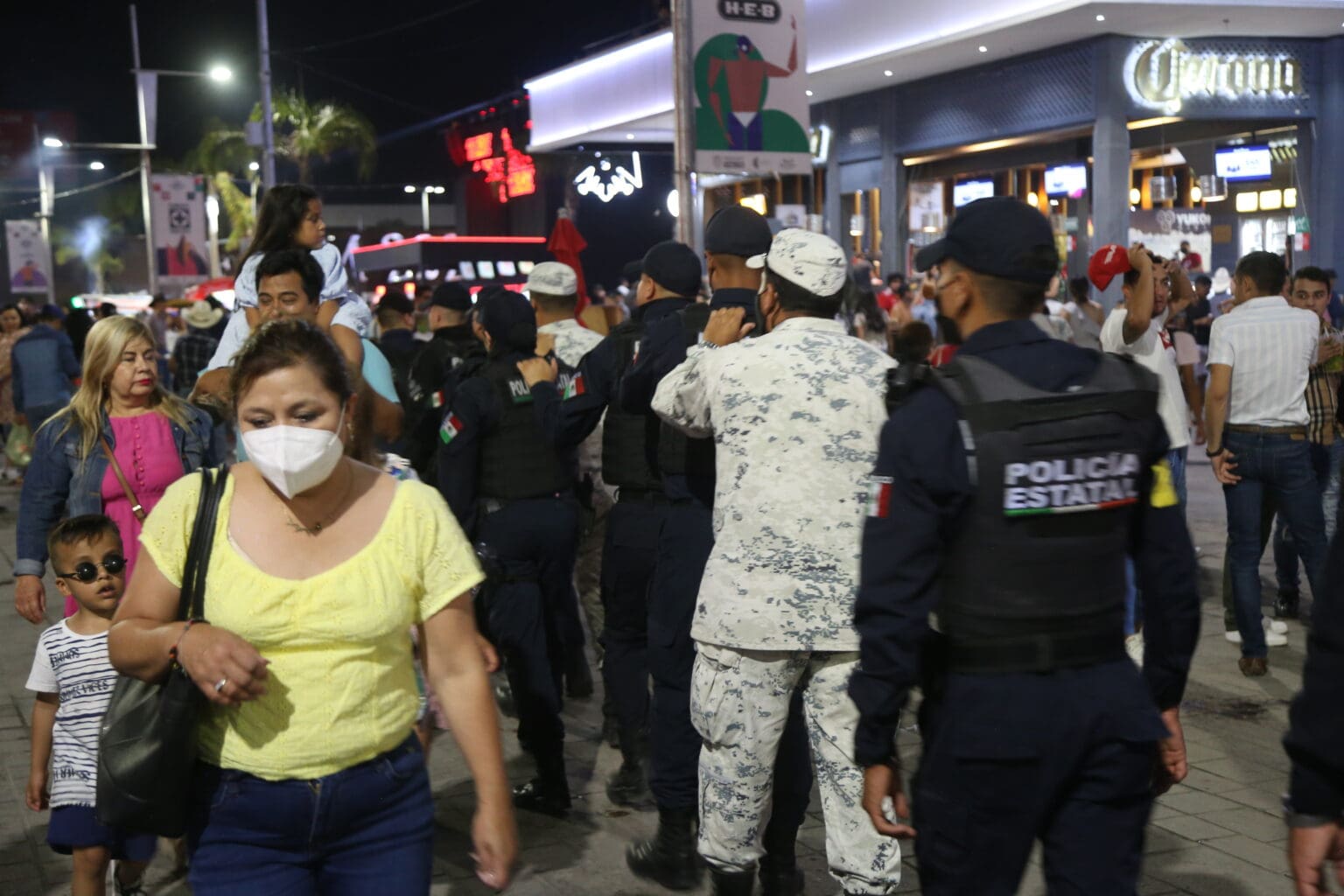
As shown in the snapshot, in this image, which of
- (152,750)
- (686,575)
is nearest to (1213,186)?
(686,575)

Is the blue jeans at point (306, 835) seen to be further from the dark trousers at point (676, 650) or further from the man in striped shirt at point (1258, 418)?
the man in striped shirt at point (1258, 418)

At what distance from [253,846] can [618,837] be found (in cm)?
306

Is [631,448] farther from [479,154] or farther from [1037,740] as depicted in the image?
[479,154]

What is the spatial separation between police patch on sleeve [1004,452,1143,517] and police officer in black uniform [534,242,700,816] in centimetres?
272

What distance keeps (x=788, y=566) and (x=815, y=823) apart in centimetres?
207

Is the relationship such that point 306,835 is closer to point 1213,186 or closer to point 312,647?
point 312,647

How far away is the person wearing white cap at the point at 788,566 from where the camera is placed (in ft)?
13.9

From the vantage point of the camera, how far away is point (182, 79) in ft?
214

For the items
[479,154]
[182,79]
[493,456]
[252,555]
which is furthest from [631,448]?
[182,79]

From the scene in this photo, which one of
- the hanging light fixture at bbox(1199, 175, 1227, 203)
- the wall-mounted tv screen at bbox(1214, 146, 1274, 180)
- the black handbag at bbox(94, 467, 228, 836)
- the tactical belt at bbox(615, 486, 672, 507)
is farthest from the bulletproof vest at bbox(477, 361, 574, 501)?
the wall-mounted tv screen at bbox(1214, 146, 1274, 180)

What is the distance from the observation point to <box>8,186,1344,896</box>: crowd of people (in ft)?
9.72

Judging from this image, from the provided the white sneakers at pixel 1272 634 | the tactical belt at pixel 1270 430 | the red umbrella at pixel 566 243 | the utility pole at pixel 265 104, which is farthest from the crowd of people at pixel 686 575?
the utility pole at pixel 265 104

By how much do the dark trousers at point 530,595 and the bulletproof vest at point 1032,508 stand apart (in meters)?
3.20

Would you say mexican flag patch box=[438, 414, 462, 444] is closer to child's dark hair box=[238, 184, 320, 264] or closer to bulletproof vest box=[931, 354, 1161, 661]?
child's dark hair box=[238, 184, 320, 264]
